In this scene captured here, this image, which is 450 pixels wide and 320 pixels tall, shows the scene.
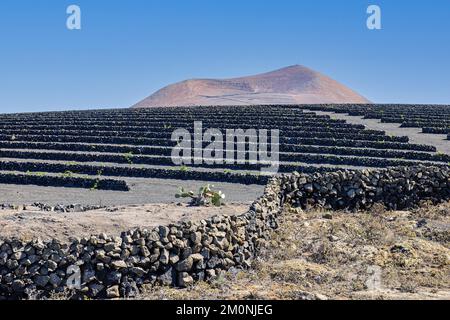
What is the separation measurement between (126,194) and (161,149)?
12.7m

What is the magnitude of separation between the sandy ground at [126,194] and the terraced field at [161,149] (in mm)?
1114

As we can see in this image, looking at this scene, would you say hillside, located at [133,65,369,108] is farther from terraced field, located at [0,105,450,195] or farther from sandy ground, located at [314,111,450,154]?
terraced field, located at [0,105,450,195]

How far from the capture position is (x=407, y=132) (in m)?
51.9

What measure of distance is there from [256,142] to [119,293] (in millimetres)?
34116

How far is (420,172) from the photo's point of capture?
24.9m

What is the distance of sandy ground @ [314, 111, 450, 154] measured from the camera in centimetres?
4587

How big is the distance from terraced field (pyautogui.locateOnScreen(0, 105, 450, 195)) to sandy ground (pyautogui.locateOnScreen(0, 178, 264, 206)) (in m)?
1.11

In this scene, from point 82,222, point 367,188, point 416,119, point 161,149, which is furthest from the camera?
point 416,119

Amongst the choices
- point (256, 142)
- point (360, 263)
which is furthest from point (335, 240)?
point (256, 142)

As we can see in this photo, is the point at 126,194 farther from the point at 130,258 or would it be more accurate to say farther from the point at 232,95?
the point at 232,95

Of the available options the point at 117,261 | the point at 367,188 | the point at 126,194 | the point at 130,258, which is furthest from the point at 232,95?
the point at 117,261

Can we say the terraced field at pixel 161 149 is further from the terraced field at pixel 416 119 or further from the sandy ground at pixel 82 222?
the sandy ground at pixel 82 222

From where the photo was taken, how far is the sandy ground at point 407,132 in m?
45.9
